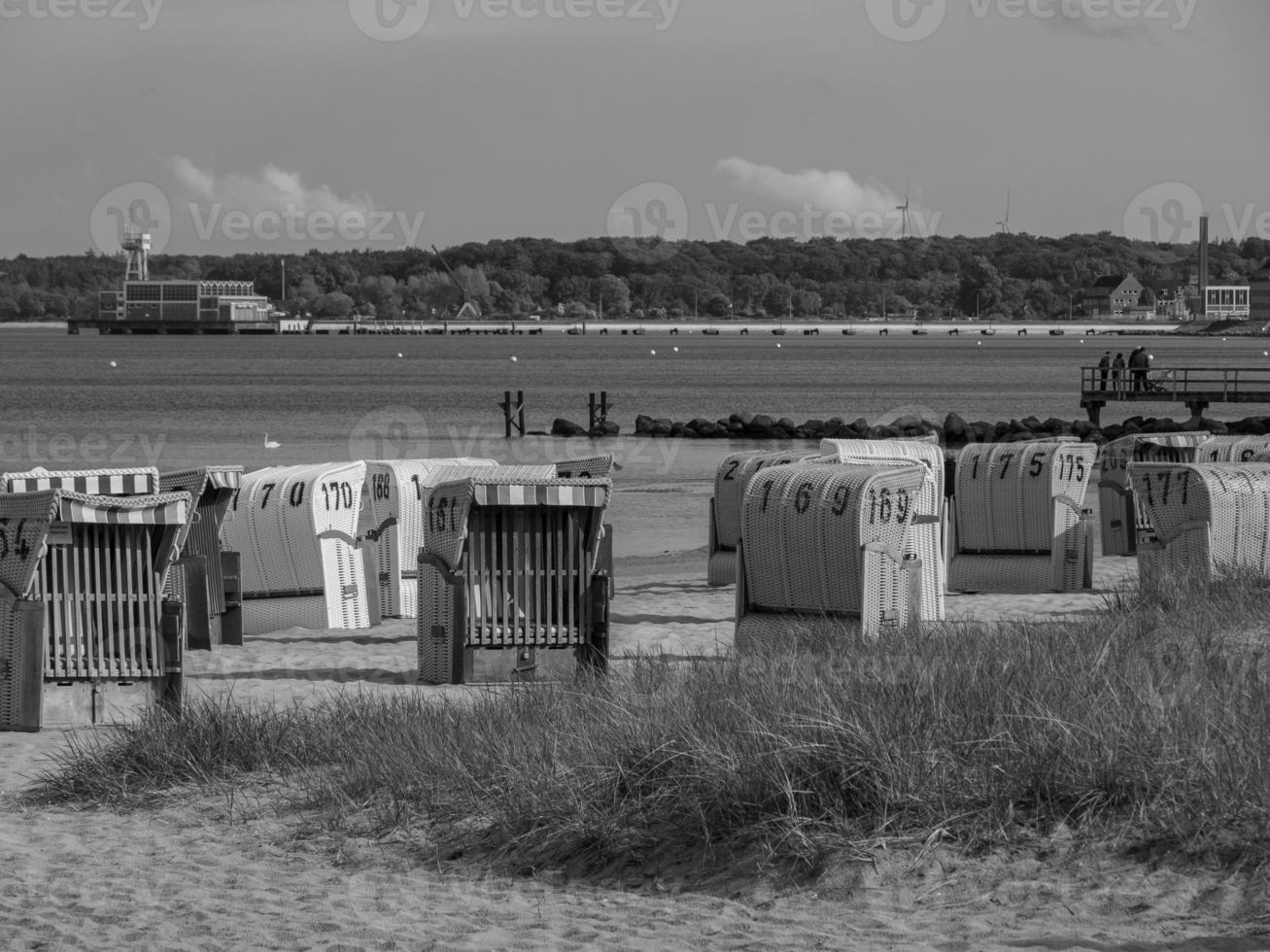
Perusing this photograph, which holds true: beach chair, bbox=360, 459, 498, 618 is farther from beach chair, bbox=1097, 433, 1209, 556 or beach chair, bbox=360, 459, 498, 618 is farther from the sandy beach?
beach chair, bbox=1097, 433, 1209, 556

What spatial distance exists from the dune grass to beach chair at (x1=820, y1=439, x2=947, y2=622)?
3827 mm

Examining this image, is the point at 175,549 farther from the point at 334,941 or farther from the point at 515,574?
the point at 334,941

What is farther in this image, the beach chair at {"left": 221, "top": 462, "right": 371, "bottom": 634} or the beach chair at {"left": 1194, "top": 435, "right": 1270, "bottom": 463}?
the beach chair at {"left": 1194, "top": 435, "right": 1270, "bottom": 463}

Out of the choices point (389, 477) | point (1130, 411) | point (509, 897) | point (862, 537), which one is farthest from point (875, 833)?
point (1130, 411)

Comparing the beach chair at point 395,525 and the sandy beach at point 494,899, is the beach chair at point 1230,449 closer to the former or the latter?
the beach chair at point 395,525

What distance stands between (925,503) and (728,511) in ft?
13.2

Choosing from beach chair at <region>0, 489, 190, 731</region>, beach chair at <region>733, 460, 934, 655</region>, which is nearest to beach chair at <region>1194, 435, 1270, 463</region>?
beach chair at <region>733, 460, 934, 655</region>

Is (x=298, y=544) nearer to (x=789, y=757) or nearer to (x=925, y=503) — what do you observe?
(x=925, y=503)

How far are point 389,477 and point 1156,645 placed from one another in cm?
776

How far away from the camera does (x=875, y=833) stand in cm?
666

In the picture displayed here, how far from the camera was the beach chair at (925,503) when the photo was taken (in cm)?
1345

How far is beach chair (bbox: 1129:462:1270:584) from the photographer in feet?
45.5

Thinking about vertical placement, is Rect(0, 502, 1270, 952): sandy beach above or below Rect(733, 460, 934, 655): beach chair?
below

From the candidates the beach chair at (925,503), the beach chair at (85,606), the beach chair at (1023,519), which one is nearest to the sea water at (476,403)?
the beach chair at (1023,519)
